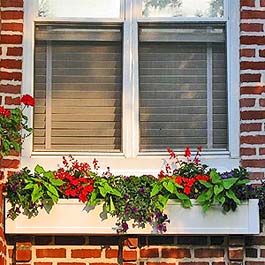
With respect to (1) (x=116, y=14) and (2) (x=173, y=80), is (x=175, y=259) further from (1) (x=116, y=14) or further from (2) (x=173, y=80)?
(1) (x=116, y=14)

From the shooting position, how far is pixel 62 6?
17.9ft

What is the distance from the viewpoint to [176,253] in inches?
202

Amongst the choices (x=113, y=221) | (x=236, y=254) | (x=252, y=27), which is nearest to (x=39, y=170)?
(x=113, y=221)

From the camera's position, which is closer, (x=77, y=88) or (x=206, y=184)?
(x=206, y=184)

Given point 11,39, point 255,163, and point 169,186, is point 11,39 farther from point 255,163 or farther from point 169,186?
point 255,163

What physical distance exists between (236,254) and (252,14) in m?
1.49

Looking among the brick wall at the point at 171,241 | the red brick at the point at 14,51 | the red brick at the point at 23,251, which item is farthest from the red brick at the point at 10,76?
the red brick at the point at 23,251

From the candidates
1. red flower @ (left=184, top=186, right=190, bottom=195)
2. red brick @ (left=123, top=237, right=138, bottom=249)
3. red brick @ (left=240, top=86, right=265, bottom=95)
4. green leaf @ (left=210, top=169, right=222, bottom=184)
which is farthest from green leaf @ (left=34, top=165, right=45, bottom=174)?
red brick @ (left=240, top=86, right=265, bottom=95)

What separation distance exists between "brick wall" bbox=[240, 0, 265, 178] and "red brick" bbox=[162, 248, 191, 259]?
0.61 metres

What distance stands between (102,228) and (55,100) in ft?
2.94

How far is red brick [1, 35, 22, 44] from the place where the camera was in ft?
17.5

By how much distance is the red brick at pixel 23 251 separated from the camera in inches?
199

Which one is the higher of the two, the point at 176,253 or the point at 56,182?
the point at 56,182

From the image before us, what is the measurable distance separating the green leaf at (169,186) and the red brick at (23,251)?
34.9 inches
